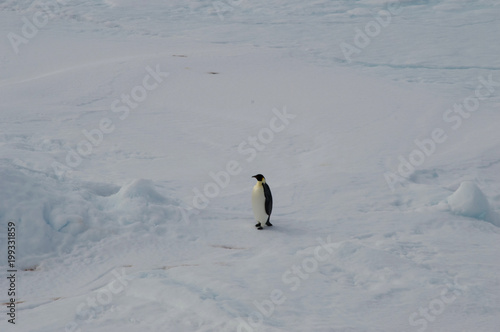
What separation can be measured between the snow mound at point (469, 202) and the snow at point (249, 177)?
1cm

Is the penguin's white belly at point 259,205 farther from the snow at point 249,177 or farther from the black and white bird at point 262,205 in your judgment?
the snow at point 249,177

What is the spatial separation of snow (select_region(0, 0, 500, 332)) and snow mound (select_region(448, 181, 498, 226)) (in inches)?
0.5

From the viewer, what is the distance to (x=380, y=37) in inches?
483

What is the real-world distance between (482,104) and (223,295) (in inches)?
249

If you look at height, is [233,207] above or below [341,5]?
below

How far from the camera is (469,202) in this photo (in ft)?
15.6

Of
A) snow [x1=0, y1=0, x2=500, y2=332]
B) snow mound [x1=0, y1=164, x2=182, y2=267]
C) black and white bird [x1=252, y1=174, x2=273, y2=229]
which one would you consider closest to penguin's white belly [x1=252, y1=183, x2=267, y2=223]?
black and white bird [x1=252, y1=174, x2=273, y2=229]

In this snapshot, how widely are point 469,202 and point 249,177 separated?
2129 millimetres

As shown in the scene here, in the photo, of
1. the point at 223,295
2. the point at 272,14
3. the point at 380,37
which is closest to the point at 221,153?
the point at 223,295

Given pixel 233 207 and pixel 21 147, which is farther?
pixel 21 147

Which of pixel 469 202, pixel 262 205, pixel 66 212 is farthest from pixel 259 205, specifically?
pixel 469 202

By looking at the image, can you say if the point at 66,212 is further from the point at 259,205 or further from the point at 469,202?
the point at 469,202

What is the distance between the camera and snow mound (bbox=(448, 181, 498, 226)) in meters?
4.75

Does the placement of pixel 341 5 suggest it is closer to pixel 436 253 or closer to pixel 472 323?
pixel 436 253
